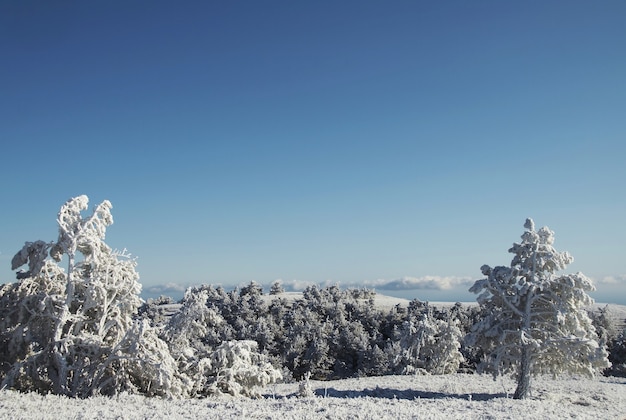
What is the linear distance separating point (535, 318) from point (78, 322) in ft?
78.1

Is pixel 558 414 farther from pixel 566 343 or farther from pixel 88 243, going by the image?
pixel 88 243

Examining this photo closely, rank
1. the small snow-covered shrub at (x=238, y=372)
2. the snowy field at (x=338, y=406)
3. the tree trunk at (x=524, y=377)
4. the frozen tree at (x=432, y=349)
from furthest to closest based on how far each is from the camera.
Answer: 1. the frozen tree at (x=432, y=349)
2. the tree trunk at (x=524, y=377)
3. the small snow-covered shrub at (x=238, y=372)
4. the snowy field at (x=338, y=406)

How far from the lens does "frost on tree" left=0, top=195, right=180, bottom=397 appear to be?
18.4 meters

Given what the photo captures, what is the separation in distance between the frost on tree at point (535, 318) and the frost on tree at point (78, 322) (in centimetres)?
1729

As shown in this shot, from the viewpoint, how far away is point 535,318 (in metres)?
23.9

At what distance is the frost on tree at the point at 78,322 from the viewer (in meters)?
18.4

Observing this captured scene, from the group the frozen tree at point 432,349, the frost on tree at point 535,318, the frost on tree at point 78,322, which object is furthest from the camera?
the frozen tree at point 432,349

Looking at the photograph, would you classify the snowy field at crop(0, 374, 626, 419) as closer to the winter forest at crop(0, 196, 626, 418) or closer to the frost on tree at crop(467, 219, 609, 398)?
the winter forest at crop(0, 196, 626, 418)

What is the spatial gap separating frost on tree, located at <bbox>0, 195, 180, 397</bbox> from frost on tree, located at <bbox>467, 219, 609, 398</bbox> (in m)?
17.3

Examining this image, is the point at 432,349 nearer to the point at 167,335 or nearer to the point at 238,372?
the point at 238,372

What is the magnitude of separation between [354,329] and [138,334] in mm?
54491

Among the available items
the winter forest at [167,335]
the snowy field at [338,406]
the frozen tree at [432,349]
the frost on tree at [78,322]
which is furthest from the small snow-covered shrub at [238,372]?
the frozen tree at [432,349]

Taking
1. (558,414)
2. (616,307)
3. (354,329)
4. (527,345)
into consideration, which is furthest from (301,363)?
(616,307)

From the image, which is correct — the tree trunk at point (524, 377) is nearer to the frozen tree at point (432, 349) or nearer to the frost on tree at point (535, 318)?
the frost on tree at point (535, 318)
